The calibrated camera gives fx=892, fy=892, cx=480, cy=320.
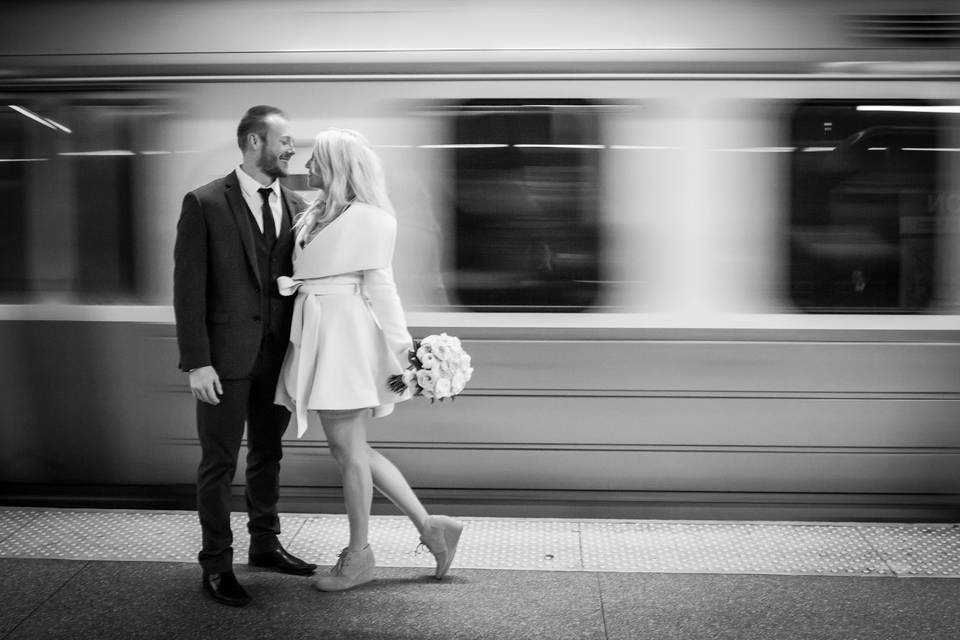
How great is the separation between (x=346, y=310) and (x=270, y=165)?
1.95ft

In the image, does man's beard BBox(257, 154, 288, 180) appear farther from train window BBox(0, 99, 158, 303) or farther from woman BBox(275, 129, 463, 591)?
train window BBox(0, 99, 158, 303)

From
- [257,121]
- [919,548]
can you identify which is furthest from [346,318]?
[919,548]

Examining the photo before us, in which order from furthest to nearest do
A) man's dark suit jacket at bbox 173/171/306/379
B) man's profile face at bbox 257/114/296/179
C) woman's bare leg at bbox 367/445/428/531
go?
woman's bare leg at bbox 367/445/428/531, man's profile face at bbox 257/114/296/179, man's dark suit jacket at bbox 173/171/306/379

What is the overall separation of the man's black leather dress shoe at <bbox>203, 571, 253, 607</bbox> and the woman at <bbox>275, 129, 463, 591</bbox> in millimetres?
279

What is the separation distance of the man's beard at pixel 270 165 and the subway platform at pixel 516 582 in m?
1.52

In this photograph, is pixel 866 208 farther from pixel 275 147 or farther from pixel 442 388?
pixel 275 147

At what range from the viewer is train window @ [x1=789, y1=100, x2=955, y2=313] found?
3836mm

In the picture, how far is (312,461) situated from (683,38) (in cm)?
247

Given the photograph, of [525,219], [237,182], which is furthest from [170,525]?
[525,219]

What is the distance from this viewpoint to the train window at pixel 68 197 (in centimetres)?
399

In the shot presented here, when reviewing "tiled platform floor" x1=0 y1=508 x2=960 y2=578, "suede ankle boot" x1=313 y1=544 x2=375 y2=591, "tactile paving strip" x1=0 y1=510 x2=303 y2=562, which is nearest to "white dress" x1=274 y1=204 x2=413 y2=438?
"suede ankle boot" x1=313 y1=544 x2=375 y2=591

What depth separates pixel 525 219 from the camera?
3891 millimetres

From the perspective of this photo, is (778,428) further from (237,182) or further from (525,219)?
(237,182)

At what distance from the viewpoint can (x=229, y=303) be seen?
3.13 metres
